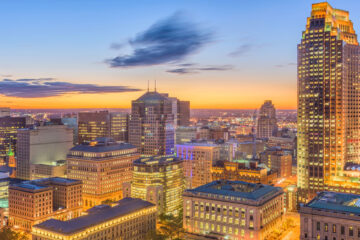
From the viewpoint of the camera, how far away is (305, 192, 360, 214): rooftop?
4904 inches

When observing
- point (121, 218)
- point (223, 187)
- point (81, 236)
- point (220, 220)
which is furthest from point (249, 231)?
point (81, 236)

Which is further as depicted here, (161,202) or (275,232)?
(161,202)

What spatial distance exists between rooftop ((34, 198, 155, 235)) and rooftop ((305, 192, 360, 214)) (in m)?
71.9

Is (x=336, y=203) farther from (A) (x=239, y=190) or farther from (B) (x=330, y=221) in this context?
(A) (x=239, y=190)

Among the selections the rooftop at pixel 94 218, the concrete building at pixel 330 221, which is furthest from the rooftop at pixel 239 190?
the rooftop at pixel 94 218

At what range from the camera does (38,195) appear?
17638 centimetres

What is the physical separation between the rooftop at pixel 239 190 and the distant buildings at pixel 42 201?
6984 centimetres

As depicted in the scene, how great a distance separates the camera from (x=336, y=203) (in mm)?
133875

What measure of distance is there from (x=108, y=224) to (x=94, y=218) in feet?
Answer: 20.5

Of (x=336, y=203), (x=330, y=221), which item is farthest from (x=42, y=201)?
(x=336, y=203)

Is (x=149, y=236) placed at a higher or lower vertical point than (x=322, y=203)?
lower

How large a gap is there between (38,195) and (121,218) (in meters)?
49.0

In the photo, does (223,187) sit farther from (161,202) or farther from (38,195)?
(38,195)

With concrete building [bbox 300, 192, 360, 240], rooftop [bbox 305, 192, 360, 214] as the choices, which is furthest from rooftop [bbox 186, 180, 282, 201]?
concrete building [bbox 300, 192, 360, 240]
